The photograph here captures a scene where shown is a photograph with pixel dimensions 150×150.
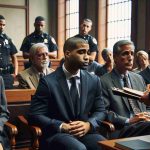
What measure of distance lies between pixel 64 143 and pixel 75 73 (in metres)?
0.64

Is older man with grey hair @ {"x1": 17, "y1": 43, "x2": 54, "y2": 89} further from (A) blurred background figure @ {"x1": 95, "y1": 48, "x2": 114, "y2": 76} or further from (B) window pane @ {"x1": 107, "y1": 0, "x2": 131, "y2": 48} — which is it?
(B) window pane @ {"x1": 107, "y1": 0, "x2": 131, "y2": 48}

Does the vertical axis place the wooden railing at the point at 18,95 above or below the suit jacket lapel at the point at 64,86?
below

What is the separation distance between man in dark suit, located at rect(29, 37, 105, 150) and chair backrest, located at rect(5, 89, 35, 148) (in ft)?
1.79

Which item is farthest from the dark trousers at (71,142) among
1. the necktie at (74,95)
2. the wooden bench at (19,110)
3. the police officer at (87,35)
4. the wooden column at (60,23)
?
the wooden column at (60,23)

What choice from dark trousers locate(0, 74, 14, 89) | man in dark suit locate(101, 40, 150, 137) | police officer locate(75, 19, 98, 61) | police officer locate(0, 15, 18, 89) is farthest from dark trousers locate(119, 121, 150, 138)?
police officer locate(0, 15, 18, 89)

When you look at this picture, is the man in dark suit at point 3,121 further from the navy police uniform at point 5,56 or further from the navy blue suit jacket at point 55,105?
the navy police uniform at point 5,56

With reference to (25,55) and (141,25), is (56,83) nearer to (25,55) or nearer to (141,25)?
(25,55)

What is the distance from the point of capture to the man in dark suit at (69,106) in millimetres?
2678

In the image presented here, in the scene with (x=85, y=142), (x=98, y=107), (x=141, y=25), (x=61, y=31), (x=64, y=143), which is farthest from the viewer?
(x=61, y=31)

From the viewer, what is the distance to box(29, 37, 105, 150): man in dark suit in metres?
2.68

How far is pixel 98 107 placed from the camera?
294 centimetres

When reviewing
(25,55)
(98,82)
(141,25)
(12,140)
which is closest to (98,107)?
(98,82)

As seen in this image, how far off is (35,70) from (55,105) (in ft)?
3.90

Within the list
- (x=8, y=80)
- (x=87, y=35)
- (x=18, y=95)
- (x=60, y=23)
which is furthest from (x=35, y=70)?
(x=60, y=23)
